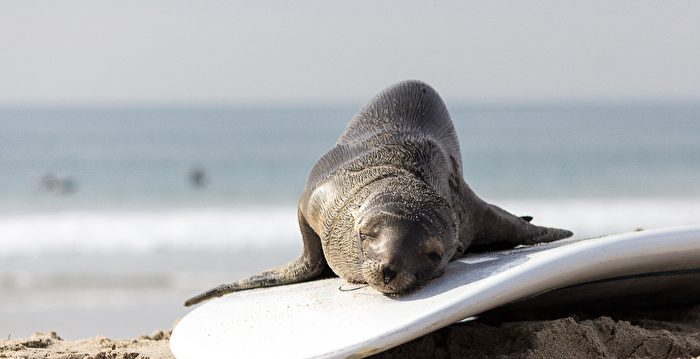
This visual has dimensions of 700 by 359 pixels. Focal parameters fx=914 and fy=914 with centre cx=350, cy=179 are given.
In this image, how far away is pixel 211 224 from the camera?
1727 centimetres

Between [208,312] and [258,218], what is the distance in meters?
13.5

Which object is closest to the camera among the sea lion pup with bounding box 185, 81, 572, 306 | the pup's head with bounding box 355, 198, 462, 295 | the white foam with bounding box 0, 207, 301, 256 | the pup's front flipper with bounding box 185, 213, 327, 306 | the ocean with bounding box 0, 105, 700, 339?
the pup's head with bounding box 355, 198, 462, 295

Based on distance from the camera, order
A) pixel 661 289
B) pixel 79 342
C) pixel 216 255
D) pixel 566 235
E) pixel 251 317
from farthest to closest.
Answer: pixel 216 255
pixel 566 235
pixel 79 342
pixel 661 289
pixel 251 317

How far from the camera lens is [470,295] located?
11.5 feet

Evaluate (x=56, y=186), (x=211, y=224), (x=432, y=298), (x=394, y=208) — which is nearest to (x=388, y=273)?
(x=432, y=298)

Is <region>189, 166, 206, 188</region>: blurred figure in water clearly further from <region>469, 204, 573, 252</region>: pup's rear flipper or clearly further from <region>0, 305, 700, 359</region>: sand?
<region>0, 305, 700, 359</region>: sand

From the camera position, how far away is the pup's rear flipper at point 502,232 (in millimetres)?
5379

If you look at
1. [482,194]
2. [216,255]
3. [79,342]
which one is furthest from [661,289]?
[482,194]

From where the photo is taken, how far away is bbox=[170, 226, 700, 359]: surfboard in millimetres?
3457

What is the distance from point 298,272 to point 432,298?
1.71 meters

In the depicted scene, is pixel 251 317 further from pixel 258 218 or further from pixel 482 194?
pixel 482 194

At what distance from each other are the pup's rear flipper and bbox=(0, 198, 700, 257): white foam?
31.1 feet

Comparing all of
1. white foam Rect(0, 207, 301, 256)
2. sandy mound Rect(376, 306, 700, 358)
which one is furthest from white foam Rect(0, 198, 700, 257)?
sandy mound Rect(376, 306, 700, 358)

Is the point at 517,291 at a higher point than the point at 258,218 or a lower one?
lower
